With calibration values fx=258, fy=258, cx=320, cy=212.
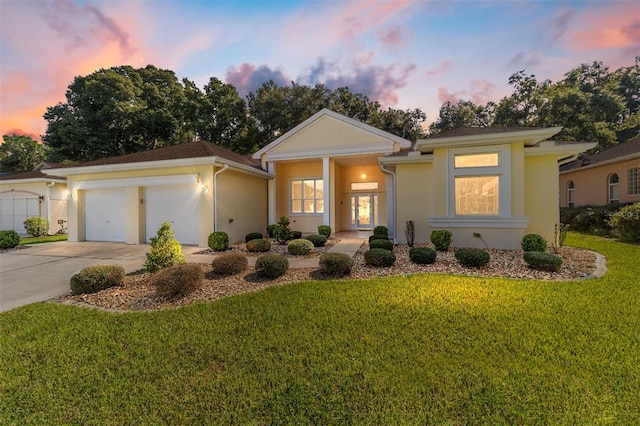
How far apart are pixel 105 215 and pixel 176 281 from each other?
32.8 ft

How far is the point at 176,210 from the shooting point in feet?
35.5

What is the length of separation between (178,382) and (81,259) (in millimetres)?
8337

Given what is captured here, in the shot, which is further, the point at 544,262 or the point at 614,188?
the point at 614,188

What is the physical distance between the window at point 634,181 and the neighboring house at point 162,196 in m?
19.0

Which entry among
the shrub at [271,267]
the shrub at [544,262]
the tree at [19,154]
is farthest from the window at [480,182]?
the tree at [19,154]

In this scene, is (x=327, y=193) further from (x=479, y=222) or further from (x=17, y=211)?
(x=17, y=211)

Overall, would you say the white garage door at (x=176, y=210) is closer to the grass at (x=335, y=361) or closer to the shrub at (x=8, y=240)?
the shrub at (x=8, y=240)

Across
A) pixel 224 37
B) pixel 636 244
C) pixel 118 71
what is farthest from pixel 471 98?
pixel 118 71

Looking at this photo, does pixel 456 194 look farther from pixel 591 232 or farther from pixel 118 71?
pixel 118 71

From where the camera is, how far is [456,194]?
854 cm

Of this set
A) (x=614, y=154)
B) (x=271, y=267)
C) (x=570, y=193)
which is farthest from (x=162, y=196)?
(x=570, y=193)

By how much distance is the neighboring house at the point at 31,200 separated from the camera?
15117 mm

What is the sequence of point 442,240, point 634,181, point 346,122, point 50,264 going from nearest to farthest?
1. point 50,264
2. point 442,240
3. point 346,122
4. point 634,181

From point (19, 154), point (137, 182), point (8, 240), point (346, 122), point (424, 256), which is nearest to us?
point (424, 256)
